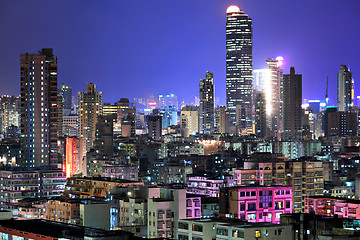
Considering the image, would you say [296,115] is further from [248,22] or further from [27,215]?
[27,215]

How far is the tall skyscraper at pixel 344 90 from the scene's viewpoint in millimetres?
154625

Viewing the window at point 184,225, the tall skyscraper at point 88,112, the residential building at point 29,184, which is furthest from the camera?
the tall skyscraper at point 88,112

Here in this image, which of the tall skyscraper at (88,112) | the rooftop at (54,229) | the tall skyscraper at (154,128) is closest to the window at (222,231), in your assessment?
the rooftop at (54,229)

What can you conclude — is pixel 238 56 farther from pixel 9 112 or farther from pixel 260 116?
pixel 9 112

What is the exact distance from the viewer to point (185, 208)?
117 feet

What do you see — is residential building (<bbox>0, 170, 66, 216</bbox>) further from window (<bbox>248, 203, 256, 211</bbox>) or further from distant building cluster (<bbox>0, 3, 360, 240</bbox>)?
window (<bbox>248, 203, 256, 211</bbox>)

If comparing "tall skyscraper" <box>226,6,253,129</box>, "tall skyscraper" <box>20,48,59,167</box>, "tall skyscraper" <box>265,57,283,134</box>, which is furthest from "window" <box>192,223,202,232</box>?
"tall skyscraper" <box>226,6,253,129</box>

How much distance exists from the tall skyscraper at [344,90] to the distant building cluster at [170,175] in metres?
11.9

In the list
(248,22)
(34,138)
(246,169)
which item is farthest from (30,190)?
(248,22)

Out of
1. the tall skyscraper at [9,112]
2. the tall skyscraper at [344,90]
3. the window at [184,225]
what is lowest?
the window at [184,225]

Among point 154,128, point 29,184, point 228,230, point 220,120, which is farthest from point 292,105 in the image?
point 228,230

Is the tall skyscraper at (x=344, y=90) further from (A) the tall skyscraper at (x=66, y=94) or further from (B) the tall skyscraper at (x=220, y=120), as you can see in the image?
(A) the tall skyscraper at (x=66, y=94)

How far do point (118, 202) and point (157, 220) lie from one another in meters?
6.50

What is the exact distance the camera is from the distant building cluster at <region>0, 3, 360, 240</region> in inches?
1160
